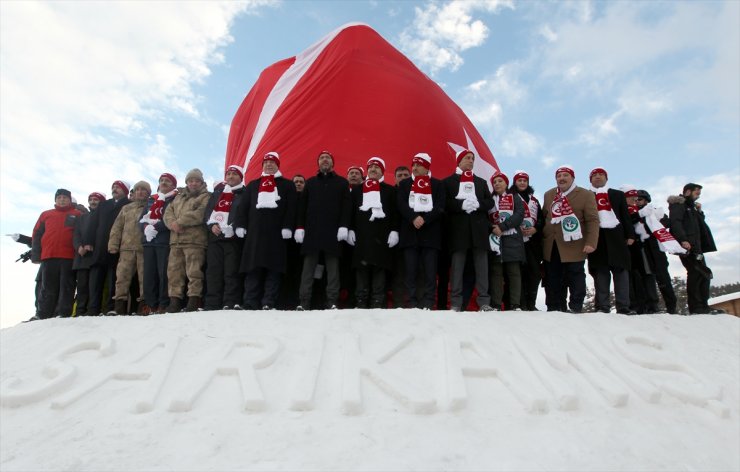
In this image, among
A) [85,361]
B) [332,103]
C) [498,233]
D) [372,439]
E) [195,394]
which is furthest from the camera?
[332,103]

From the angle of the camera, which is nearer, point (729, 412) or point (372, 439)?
point (372, 439)

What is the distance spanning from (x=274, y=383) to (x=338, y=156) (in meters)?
4.98

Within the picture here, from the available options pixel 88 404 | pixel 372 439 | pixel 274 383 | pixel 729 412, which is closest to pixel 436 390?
pixel 372 439

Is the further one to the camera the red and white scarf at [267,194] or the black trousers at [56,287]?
the black trousers at [56,287]

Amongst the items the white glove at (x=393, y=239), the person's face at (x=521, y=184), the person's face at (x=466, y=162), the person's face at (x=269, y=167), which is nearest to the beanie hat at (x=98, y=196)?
the person's face at (x=269, y=167)

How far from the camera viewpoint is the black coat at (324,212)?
16.4ft

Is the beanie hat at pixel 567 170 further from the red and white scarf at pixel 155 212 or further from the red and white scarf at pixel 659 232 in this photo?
the red and white scarf at pixel 155 212

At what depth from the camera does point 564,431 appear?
2854mm

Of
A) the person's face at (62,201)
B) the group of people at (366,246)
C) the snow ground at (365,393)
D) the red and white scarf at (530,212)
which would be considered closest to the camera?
the snow ground at (365,393)

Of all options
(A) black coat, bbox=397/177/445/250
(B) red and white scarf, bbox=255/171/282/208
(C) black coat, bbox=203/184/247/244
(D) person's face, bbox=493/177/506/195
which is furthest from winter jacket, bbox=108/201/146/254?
(D) person's face, bbox=493/177/506/195

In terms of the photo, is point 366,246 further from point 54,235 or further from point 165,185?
point 54,235

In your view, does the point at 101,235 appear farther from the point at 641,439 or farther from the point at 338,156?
the point at 641,439

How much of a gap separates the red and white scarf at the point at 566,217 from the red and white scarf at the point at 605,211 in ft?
1.02

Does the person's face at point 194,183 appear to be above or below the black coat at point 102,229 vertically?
above
